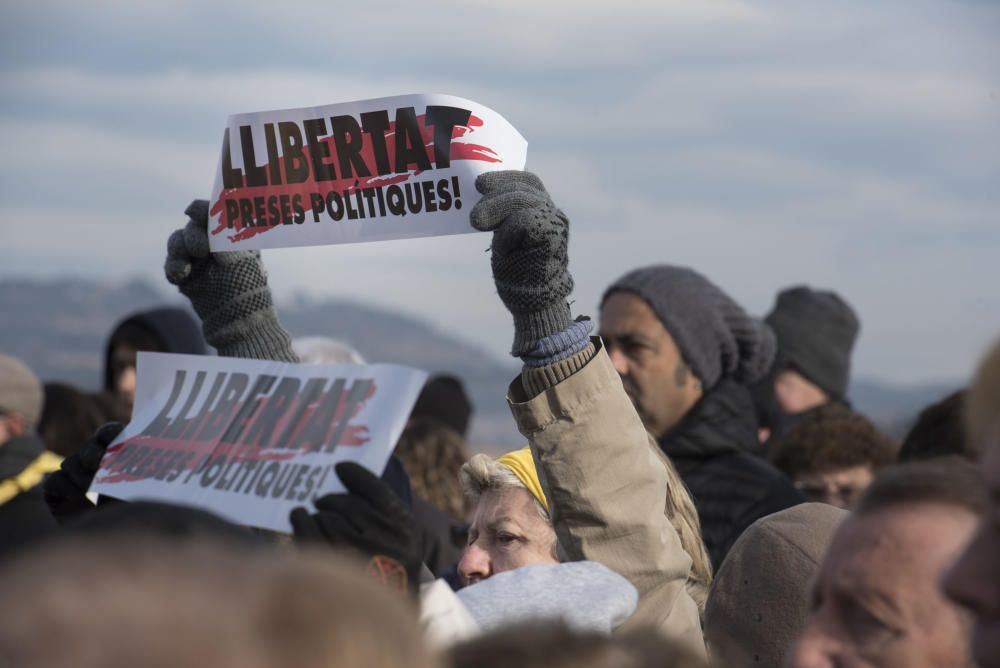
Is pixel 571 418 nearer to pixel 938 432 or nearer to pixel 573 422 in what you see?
pixel 573 422

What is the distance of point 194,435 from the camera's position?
278 cm

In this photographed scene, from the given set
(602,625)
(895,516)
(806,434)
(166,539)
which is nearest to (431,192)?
(602,625)

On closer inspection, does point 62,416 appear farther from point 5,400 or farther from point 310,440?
point 310,440

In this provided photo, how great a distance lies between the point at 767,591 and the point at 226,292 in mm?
1547

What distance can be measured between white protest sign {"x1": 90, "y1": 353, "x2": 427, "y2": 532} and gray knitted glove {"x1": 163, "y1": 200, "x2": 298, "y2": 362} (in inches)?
12.8

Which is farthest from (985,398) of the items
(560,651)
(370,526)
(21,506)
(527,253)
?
(21,506)

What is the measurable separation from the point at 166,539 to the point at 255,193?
2.12 m

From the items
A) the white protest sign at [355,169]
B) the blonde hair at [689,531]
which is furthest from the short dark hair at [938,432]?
the white protest sign at [355,169]

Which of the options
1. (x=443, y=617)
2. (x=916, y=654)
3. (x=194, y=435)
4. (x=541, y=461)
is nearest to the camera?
(x=916, y=654)

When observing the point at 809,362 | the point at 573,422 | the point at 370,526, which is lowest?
the point at 809,362

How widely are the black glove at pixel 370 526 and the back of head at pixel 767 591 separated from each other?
3.04ft

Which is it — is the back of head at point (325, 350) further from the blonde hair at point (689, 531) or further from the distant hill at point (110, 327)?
the distant hill at point (110, 327)

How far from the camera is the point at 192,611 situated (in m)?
1.07

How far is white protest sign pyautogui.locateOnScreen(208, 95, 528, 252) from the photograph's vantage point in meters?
3.05
